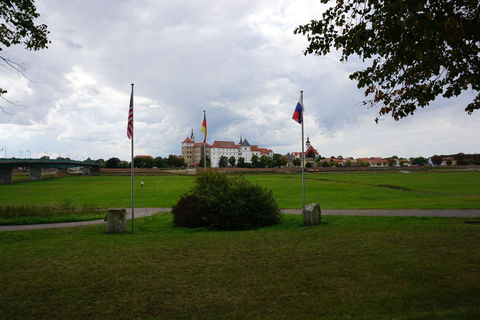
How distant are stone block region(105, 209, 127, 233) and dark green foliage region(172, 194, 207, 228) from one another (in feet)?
10.9

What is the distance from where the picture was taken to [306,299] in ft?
19.8

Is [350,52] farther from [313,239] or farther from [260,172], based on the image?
[260,172]

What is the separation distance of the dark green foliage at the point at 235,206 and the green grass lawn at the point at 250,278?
4.89 meters

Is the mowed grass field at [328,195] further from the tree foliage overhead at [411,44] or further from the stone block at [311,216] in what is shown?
the tree foliage overhead at [411,44]

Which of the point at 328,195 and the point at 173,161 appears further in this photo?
the point at 173,161

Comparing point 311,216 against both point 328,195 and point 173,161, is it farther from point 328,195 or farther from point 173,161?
point 173,161

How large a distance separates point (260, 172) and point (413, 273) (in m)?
120

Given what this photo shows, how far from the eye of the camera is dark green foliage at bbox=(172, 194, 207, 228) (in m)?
17.9

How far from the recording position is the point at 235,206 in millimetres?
17266

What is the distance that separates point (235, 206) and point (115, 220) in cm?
572

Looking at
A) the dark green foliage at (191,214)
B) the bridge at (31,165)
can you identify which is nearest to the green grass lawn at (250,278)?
the dark green foliage at (191,214)

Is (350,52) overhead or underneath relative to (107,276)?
overhead

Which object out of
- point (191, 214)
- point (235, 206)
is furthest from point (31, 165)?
point (235, 206)

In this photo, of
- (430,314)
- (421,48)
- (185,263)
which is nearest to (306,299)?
(430,314)
